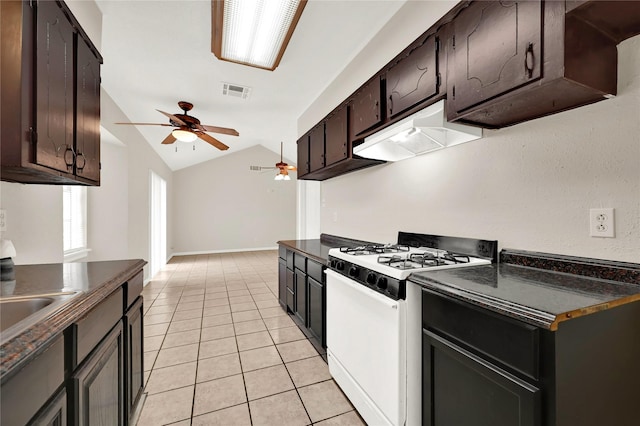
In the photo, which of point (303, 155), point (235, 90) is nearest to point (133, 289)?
point (303, 155)

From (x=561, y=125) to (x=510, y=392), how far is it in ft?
4.08

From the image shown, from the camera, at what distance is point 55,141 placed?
1.33 m

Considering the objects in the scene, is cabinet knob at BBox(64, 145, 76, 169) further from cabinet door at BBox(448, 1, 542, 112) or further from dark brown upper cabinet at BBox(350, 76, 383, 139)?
cabinet door at BBox(448, 1, 542, 112)

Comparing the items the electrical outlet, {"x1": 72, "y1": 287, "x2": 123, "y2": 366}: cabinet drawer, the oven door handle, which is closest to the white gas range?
the oven door handle

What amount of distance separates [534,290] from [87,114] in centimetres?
257

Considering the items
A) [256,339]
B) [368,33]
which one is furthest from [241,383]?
[368,33]

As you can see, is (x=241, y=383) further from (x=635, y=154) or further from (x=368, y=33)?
(x=368, y=33)

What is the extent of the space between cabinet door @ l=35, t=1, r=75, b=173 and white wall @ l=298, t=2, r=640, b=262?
7.22 ft

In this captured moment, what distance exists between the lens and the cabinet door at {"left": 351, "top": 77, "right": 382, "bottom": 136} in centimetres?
213

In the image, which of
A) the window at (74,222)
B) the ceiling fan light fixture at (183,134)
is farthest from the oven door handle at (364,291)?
the window at (74,222)

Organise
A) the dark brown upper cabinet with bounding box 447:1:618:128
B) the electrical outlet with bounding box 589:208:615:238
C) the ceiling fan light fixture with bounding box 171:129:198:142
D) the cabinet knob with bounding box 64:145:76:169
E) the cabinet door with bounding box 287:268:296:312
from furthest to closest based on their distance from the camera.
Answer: the ceiling fan light fixture with bounding box 171:129:198:142 < the cabinet door with bounding box 287:268:296:312 < the cabinet knob with bounding box 64:145:76:169 < the electrical outlet with bounding box 589:208:615:238 < the dark brown upper cabinet with bounding box 447:1:618:128

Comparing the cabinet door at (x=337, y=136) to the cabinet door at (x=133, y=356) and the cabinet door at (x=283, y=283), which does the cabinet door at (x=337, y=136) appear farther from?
the cabinet door at (x=133, y=356)

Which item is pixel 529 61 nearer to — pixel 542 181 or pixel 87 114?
pixel 542 181

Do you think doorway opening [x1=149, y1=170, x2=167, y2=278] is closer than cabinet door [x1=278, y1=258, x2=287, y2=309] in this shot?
No
